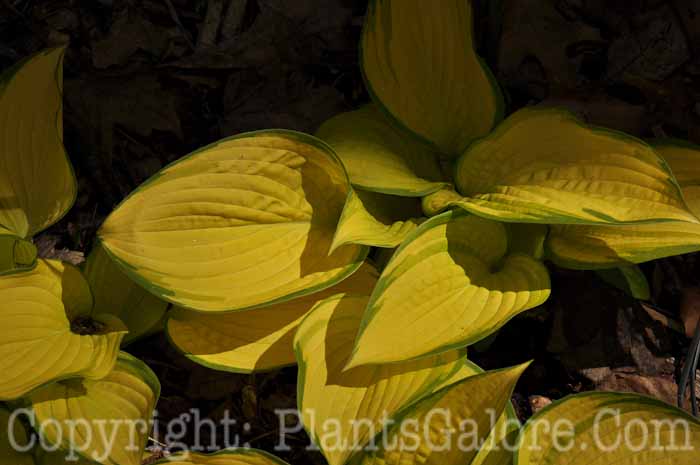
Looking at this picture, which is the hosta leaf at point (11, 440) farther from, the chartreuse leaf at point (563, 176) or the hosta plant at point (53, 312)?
the chartreuse leaf at point (563, 176)

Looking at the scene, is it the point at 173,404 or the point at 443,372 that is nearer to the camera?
the point at 443,372

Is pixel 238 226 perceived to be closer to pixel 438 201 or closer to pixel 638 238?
pixel 438 201

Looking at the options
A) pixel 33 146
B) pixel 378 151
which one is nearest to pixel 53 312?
pixel 33 146

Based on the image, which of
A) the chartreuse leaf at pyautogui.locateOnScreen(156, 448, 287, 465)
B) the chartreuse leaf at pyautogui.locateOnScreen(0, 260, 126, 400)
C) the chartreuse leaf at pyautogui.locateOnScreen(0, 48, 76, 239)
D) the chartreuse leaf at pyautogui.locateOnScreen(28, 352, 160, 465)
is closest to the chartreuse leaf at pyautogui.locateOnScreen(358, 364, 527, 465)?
the chartreuse leaf at pyautogui.locateOnScreen(156, 448, 287, 465)

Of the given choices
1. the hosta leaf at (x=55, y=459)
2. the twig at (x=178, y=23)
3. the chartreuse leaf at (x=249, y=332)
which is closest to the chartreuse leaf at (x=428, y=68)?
the chartreuse leaf at (x=249, y=332)

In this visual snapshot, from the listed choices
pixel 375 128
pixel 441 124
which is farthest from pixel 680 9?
pixel 375 128

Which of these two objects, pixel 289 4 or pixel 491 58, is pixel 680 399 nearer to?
pixel 491 58
